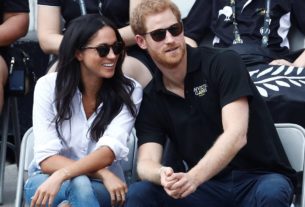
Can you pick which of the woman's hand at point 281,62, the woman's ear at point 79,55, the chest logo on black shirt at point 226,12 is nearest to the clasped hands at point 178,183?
the woman's ear at point 79,55

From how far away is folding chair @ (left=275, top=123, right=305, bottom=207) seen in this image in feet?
13.4

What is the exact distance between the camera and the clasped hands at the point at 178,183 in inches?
146

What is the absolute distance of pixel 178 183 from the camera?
12.1 ft

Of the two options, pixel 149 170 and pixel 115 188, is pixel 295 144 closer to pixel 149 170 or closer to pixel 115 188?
pixel 149 170

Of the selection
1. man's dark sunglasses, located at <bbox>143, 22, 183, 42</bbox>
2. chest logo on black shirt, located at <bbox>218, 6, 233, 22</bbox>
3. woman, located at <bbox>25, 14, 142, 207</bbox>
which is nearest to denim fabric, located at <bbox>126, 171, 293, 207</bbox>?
woman, located at <bbox>25, 14, 142, 207</bbox>

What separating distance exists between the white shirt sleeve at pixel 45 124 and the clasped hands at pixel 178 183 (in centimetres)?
69

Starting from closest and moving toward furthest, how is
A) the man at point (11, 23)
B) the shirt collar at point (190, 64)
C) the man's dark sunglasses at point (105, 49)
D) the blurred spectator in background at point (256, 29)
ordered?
1. the shirt collar at point (190, 64)
2. the man's dark sunglasses at point (105, 49)
3. the blurred spectator in background at point (256, 29)
4. the man at point (11, 23)

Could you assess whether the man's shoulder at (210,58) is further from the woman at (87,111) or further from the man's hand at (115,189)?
the man's hand at (115,189)

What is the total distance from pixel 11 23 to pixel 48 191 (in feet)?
5.52

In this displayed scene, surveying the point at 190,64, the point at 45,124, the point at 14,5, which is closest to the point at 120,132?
the point at 45,124

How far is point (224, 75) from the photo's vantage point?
4.00 metres

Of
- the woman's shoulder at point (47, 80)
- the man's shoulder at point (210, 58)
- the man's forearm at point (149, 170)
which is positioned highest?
the man's shoulder at point (210, 58)

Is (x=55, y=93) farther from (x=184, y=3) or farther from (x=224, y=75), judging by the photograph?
(x=184, y=3)

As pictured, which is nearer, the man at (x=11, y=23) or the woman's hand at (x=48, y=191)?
the woman's hand at (x=48, y=191)
